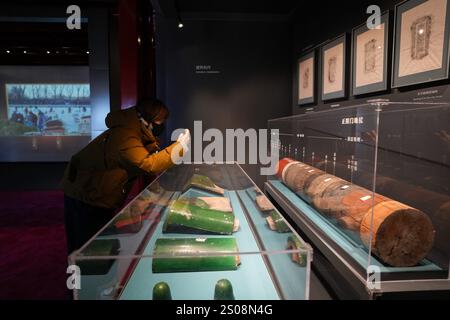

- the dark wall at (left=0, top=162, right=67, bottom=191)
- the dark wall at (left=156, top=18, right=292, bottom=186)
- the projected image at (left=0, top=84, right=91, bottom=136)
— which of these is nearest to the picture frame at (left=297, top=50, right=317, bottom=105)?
the dark wall at (left=156, top=18, right=292, bottom=186)

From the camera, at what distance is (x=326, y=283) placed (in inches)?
51.7

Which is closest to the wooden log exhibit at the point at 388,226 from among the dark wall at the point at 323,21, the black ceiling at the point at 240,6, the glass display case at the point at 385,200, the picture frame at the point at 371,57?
the glass display case at the point at 385,200

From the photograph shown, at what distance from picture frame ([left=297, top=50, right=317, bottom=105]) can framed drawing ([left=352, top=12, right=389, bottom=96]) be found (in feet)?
2.59

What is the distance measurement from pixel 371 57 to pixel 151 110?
4.74ft

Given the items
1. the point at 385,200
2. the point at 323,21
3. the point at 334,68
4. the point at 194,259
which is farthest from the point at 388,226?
the point at 323,21

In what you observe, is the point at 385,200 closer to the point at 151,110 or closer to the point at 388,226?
the point at 388,226

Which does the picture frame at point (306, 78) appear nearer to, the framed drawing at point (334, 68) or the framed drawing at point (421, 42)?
the framed drawing at point (334, 68)

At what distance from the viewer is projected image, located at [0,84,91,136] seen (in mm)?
5578

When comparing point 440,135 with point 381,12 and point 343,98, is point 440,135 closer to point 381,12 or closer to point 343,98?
point 381,12

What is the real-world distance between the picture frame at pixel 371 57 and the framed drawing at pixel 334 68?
121 millimetres

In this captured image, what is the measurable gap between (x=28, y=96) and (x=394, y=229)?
6163 millimetres

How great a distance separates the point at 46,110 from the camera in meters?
5.59

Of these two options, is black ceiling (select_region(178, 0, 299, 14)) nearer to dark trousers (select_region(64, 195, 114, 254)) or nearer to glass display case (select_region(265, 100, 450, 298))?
glass display case (select_region(265, 100, 450, 298))

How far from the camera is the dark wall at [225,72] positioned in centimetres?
387
